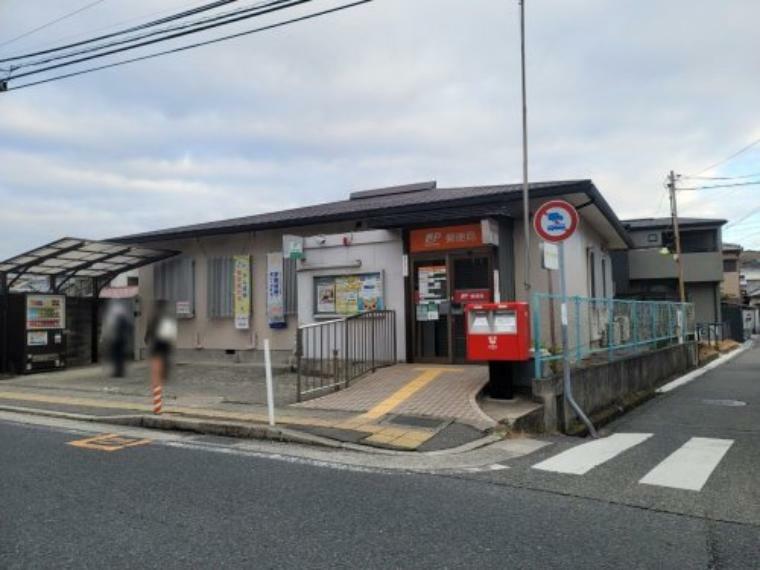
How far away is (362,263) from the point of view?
13602 millimetres

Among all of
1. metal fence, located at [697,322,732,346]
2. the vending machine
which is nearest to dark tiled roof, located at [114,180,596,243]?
→ the vending machine

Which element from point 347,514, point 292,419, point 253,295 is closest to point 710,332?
point 253,295

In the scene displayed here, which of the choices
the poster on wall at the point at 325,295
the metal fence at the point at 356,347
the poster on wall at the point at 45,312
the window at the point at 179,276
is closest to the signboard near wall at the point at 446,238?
the metal fence at the point at 356,347

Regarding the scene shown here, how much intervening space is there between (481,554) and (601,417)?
22.5 feet

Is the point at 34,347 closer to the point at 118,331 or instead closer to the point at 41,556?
the point at 41,556

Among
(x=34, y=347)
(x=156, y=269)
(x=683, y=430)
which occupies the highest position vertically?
(x=156, y=269)

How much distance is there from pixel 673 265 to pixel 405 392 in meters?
28.1

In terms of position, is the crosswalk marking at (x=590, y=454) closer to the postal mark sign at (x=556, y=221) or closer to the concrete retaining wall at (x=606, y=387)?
the concrete retaining wall at (x=606, y=387)

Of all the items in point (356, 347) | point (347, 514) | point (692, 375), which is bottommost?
point (692, 375)

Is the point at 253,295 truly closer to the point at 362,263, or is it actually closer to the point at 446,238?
the point at 362,263

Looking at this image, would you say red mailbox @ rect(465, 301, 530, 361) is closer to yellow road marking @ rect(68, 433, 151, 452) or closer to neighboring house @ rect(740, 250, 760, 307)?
yellow road marking @ rect(68, 433, 151, 452)

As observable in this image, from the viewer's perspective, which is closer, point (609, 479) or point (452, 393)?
point (609, 479)

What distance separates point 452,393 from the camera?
973cm

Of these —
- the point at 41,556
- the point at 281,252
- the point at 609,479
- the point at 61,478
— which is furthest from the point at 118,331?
the point at 281,252
